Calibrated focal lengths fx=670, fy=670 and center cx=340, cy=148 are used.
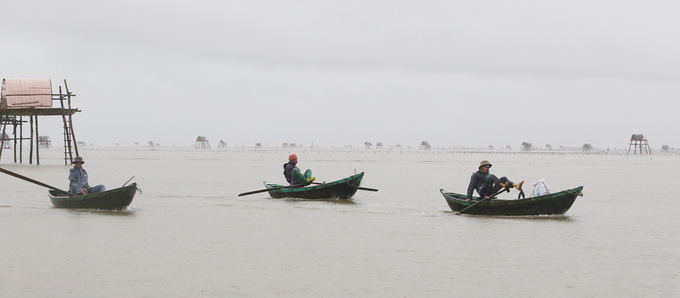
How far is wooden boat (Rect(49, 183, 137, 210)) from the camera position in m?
17.5

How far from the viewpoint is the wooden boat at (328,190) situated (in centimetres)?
2203

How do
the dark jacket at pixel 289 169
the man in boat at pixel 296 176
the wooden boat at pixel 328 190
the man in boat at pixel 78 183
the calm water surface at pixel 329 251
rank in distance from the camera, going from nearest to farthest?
the calm water surface at pixel 329 251 → the man in boat at pixel 78 183 → the wooden boat at pixel 328 190 → the man in boat at pixel 296 176 → the dark jacket at pixel 289 169

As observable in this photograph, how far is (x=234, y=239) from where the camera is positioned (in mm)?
13453

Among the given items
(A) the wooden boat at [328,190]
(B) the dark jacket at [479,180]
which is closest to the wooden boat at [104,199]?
(A) the wooden boat at [328,190]

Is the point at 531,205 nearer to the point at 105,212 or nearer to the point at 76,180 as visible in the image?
the point at 105,212

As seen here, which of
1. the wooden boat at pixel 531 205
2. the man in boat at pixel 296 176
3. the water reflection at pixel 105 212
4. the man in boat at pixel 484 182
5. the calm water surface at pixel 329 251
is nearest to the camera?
the calm water surface at pixel 329 251

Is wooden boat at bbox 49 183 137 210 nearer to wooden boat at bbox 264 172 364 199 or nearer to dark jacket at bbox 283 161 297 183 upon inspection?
wooden boat at bbox 264 172 364 199

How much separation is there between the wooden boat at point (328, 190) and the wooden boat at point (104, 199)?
6060mm

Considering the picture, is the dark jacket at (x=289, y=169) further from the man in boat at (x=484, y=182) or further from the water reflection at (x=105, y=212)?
the man in boat at (x=484, y=182)

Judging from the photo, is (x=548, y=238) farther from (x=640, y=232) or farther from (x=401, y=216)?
(x=401, y=216)

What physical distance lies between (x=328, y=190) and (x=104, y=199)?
24.2 ft

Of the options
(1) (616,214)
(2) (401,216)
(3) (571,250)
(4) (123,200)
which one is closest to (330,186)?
(2) (401,216)

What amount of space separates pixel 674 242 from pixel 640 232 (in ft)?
5.23

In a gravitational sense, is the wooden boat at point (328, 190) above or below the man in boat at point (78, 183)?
below
